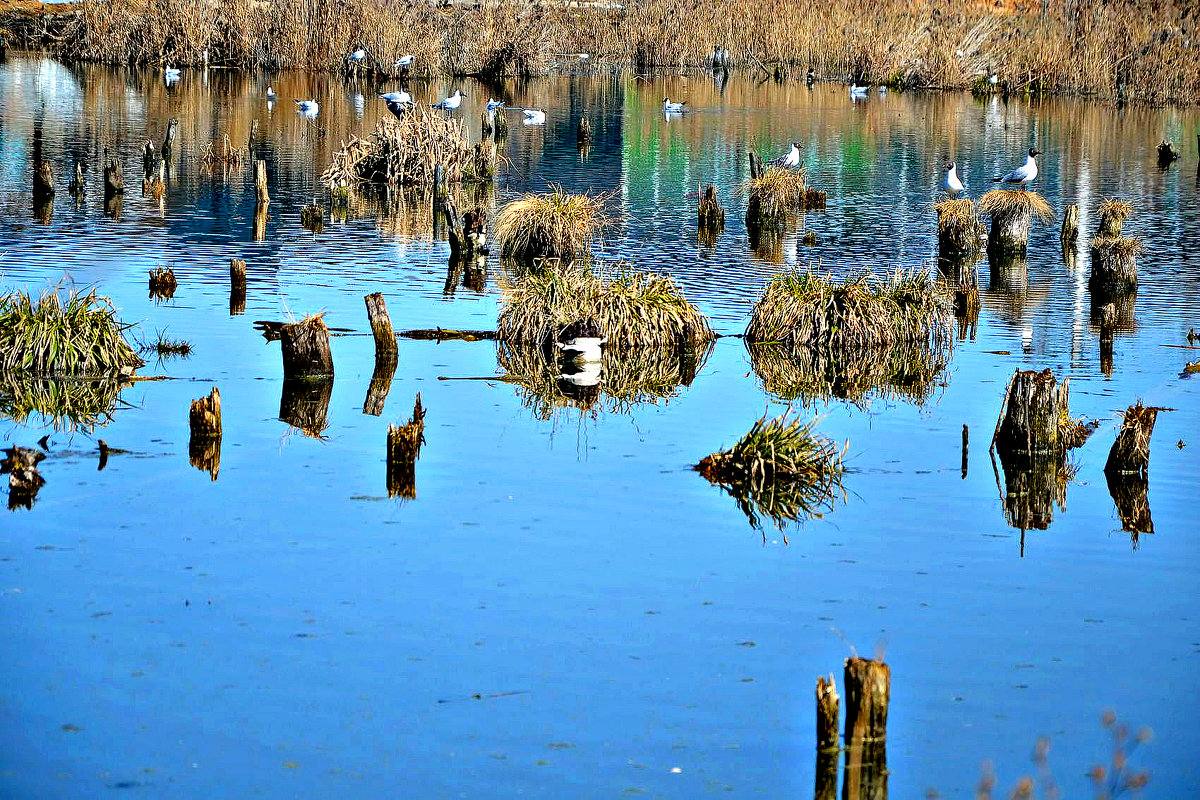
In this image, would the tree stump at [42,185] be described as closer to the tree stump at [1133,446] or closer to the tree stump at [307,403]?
the tree stump at [307,403]

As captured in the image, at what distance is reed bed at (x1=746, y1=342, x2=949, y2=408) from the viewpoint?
16.5 metres

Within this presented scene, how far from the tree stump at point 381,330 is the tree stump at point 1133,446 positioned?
7.64m

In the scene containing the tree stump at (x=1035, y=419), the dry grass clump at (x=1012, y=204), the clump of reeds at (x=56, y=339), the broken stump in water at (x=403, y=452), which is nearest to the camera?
the broken stump in water at (x=403, y=452)

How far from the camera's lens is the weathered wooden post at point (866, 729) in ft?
22.2

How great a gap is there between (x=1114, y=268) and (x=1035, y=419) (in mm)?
11077

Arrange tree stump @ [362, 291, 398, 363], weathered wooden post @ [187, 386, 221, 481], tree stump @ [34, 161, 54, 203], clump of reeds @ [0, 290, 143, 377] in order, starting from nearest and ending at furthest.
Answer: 1. weathered wooden post @ [187, 386, 221, 481]
2. clump of reeds @ [0, 290, 143, 377]
3. tree stump @ [362, 291, 398, 363]
4. tree stump @ [34, 161, 54, 203]

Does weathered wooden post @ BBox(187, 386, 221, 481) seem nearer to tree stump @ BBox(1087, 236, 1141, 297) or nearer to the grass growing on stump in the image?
the grass growing on stump

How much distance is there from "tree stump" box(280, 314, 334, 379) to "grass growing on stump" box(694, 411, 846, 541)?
193 inches

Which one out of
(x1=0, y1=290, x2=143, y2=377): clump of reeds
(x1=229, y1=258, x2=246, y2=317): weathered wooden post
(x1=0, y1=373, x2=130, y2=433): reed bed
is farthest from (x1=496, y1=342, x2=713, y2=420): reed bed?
(x1=229, y1=258, x2=246, y2=317): weathered wooden post

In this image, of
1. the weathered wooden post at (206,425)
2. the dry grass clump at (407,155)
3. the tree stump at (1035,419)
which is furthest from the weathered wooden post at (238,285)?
the dry grass clump at (407,155)

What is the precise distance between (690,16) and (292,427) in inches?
2233

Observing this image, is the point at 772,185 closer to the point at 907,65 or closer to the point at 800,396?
the point at 800,396

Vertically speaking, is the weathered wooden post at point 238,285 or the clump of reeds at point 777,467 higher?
the weathered wooden post at point 238,285

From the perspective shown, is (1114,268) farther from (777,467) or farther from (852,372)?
(777,467)
